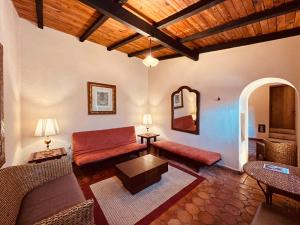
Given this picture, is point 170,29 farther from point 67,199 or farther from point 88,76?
point 67,199

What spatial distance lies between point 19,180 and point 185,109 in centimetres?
357

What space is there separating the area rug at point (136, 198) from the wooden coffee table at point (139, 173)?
11cm

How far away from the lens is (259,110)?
5.60 metres

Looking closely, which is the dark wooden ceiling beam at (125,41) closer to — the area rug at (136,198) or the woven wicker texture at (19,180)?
the woven wicker texture at (19,180)

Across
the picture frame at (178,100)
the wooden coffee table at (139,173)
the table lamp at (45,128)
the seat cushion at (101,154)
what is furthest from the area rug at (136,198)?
the picture frame at (178,100)

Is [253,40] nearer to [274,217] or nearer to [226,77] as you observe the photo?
[226,77]

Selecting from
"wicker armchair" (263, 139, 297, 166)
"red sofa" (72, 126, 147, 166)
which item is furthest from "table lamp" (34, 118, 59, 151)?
"wicker armchair" (263, 139, 297, 166)

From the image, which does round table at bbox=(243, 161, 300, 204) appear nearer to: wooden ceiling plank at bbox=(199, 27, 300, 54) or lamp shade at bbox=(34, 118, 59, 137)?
wooden ceiling plank at bbox=(199, 27, 300, 54)

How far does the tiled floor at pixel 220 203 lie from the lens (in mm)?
1855

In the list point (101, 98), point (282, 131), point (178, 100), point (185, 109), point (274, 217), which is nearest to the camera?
point (274, 217)

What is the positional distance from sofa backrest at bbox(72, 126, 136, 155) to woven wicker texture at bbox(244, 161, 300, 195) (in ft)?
9.33

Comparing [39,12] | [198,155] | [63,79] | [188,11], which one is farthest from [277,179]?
[39,12]

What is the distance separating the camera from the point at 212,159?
299 cm

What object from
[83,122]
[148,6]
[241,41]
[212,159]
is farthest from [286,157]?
[83,122]
